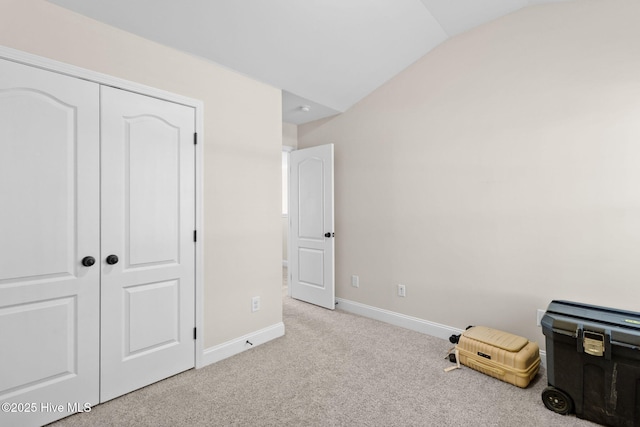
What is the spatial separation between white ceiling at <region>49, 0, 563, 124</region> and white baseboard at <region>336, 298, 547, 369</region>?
97.0 inches

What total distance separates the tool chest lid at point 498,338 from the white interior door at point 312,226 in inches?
67.4

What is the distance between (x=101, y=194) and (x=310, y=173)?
2.47m

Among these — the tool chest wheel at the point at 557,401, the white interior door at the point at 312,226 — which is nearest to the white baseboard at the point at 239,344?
the white interior door at the point at 312,226

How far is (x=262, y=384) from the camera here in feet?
7.39

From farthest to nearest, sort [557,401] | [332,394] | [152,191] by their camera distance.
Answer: [152,191] < [332,394] < [557,401]

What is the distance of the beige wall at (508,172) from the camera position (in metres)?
2.24

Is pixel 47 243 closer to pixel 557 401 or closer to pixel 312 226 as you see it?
pixel 312 226

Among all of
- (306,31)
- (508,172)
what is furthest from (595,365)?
(306,31)

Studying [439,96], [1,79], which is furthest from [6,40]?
[439,96]

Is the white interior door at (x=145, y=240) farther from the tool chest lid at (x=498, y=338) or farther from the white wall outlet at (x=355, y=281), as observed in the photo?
the tool chest lid at (x=498, y=338)

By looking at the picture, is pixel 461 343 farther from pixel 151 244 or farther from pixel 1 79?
pixel 1 79

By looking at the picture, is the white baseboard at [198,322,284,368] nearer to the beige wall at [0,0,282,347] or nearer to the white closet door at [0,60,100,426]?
the beige wall at [0,0,282,347]

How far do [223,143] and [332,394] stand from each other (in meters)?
2.11

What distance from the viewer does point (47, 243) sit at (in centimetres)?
183
